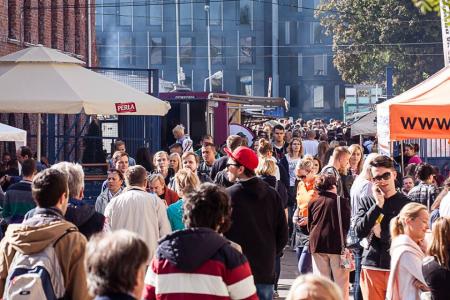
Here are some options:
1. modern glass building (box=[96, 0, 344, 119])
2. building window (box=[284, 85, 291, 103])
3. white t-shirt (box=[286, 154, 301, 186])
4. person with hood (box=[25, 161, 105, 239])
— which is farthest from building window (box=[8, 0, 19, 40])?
building window (box=[284, 85, 291, 103])

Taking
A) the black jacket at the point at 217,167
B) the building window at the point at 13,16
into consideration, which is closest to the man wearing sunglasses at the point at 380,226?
the black jacket at the point at 217,167

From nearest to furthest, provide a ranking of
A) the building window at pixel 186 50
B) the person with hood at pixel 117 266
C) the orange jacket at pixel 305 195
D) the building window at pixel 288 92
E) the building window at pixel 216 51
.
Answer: the person with hood at pixel 117 266, the orange jacket at pixel 305 195, the building window at pixel 186 50, the building window at pixel 216 51, the building window at pixel 288 92

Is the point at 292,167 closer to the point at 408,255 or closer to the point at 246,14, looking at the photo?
the point at 408,255

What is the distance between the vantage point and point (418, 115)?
40.0 ft

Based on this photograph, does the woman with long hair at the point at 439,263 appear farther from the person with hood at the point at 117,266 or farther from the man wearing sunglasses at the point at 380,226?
the person with hood at the point at 117,266

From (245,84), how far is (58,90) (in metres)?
70.9

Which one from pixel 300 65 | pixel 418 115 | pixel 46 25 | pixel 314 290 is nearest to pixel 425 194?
pixel 418 115

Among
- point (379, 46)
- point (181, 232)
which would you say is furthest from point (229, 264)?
point (379, 46)

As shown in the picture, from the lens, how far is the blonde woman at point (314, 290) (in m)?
5.18

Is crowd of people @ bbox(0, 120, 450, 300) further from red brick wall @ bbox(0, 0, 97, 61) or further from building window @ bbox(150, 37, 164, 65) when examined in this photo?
building window @ bbox(150, 37, 164, 65)

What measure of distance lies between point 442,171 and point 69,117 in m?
16.0

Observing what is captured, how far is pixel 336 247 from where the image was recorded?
1156cm

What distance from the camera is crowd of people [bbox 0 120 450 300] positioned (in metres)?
6.37

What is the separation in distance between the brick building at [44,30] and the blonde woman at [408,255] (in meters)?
17.0
